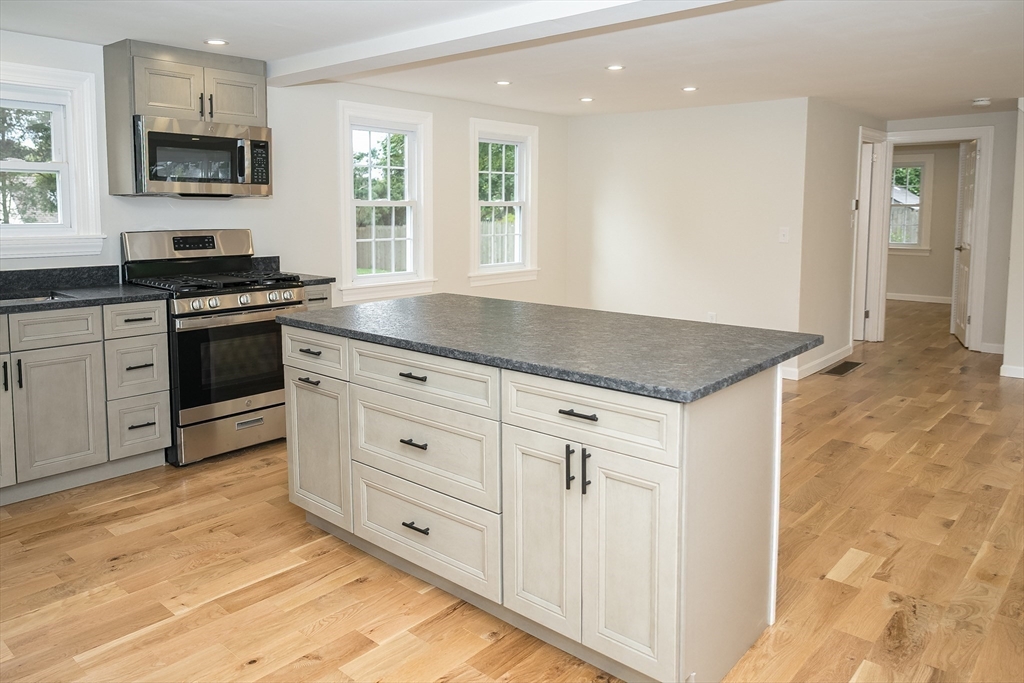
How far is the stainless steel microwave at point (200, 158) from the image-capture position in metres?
4.07

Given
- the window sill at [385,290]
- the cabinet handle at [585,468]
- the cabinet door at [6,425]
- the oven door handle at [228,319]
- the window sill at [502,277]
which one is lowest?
the cabinet door at [6,425]

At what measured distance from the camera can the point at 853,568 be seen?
2920 mm

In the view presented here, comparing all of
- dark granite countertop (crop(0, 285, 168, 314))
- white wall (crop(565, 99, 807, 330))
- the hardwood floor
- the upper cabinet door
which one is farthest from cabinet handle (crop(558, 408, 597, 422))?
white wall (crop(565, 99, 807, 330))

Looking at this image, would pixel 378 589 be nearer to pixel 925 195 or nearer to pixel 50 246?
pixel 50 246

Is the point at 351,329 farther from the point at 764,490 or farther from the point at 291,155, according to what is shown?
the point at 291,155

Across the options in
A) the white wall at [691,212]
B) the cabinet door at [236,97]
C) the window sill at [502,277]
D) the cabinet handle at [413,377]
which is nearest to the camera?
the cabinet handle at [413,377]

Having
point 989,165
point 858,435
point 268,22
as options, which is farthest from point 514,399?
point 989,165

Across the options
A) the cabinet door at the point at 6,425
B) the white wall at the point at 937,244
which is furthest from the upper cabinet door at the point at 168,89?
the white wall at the point at 937,244

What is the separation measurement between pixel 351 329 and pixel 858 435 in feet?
10.6

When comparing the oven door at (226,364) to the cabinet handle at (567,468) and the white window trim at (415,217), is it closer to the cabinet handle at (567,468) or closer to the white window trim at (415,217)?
the white window trim at (415,217)

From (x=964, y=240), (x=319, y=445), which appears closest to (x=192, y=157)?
(x=319, y=445)

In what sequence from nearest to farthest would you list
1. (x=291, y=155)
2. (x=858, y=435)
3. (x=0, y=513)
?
(x=0, y=513) → (x=858, y=435) → (x=291, y=155)

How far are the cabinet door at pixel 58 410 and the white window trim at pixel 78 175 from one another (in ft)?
2.30

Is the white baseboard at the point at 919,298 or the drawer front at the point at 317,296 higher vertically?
the drawer front at the point at 317,296
